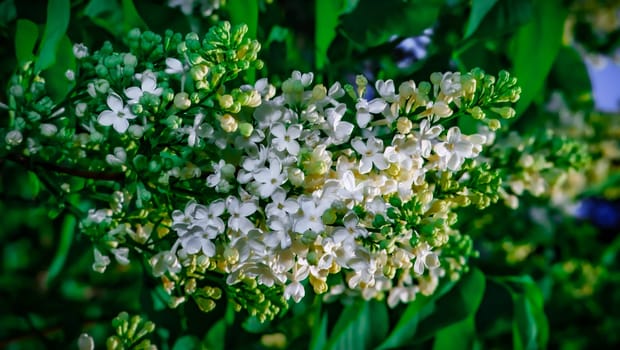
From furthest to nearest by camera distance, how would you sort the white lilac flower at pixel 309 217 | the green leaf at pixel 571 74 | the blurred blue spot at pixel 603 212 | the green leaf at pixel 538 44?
the blurred blue spot at pixel 603 212 → the green leaf at pixel 571 74 → the green leaf at pixel 538 44 → the white lilac flower at pixel 309 217

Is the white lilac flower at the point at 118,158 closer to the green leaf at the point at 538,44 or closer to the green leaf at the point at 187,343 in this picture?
the green leaf at the point at 187,343

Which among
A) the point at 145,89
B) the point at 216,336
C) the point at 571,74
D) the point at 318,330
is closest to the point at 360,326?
the point at 318,330

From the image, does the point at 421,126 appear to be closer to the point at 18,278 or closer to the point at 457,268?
the point at 457,268

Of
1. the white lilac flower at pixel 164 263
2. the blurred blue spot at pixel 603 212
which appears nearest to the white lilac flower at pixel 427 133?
the white lilac flower at pixel 164 263

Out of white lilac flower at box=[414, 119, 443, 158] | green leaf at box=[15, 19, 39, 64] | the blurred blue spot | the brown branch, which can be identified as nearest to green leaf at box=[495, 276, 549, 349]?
white lilac flower at box=[414, 119, 443, 158]

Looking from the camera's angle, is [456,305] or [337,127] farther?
[456,305]

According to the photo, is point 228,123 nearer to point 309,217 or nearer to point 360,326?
point 309,217

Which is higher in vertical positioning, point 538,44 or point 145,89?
point 145,89
